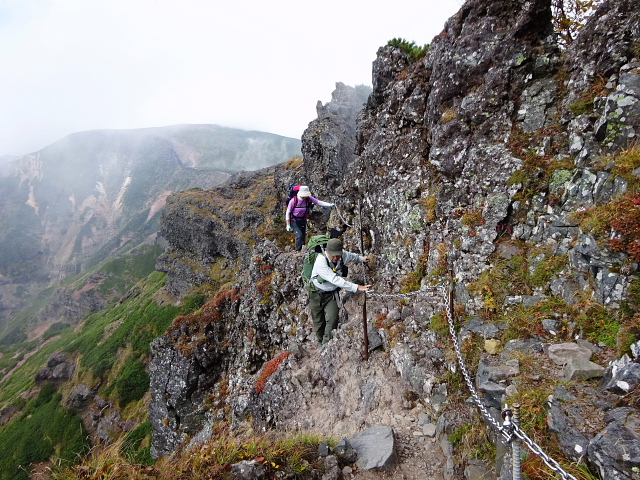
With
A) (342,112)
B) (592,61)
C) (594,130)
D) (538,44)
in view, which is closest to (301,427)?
(594,130)

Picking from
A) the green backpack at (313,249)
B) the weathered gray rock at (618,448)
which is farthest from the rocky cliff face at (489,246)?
the green backpack at (313,249)

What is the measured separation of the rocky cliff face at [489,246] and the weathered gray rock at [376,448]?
0.52 m

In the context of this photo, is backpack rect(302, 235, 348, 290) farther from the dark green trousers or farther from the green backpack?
the dark green trousers

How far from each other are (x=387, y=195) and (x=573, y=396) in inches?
377

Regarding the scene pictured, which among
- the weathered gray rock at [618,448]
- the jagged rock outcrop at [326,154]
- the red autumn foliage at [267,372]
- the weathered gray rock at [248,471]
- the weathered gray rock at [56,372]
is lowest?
the weathered gray rock at [56,372]

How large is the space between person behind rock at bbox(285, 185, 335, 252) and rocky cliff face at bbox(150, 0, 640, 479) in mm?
1466

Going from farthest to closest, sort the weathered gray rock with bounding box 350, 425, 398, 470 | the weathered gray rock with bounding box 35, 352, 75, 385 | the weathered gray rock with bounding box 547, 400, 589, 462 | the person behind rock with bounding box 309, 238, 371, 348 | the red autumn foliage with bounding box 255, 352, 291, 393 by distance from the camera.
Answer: the weathered gray rock with bounding box 35, 352, 75, 385 < the red autumn foliage with bounding box 255, 352, 291, 393 < the person behind rock with bounding box 309, 238, 371, 348 < the weathered gray rock with bounding box 350, 425, 398, 470 < the weathered gray rock with bounding box 547, 400, 589, 462

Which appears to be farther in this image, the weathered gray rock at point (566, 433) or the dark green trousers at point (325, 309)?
the dark green trousers at point (325, 309)

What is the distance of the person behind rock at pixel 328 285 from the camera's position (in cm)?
964

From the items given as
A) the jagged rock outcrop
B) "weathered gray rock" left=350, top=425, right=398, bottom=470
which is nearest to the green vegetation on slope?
the jagged rock outcrop

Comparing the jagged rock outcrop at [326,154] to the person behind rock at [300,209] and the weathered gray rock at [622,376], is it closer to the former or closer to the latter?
the person behind rock at [300,209]

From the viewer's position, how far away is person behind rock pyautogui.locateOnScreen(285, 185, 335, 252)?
16241mm

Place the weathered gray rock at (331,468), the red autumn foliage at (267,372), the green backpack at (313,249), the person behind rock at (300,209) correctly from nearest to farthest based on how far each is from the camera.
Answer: the weathered gray rock at (331,468) < the green backpack at (313,249) < the red autumn foliage at (267,372) < the person behind rock at (300,209)

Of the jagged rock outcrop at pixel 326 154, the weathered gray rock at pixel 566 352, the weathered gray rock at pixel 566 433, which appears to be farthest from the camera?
the jagged rock outcrop at pixel 326 154
